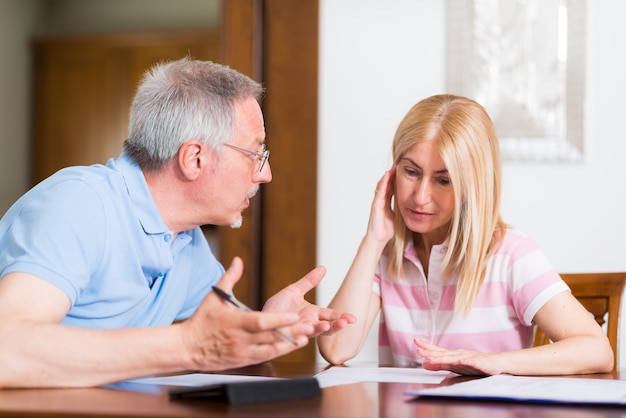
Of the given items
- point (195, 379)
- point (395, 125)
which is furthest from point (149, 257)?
point (395, 125)

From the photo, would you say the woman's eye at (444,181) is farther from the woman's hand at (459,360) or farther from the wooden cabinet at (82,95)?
the wooden cabinet at (82,95)

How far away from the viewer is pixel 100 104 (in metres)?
5.87

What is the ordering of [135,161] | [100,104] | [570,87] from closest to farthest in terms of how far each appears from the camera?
[135,161] < [570,87] < [100,104]

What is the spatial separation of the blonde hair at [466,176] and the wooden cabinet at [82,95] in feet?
13.1

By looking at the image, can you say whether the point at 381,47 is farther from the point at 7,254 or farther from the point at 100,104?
the point at 100,104

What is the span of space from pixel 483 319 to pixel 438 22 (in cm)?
141

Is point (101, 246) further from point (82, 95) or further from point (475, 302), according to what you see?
point (82, 95)

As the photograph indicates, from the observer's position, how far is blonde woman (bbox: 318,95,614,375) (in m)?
1.91

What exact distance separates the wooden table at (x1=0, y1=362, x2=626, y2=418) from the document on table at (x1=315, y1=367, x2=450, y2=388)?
6.6 inches

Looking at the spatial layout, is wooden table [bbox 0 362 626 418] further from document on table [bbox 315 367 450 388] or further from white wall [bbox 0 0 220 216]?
white wall [bbox 0 0 220 216]

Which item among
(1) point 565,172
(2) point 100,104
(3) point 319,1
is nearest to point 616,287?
(1) point 565,172

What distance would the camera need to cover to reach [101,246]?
4.92 ft

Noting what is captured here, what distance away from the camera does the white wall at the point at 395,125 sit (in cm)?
289

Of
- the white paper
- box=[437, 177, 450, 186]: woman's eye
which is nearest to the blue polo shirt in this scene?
the white paper
